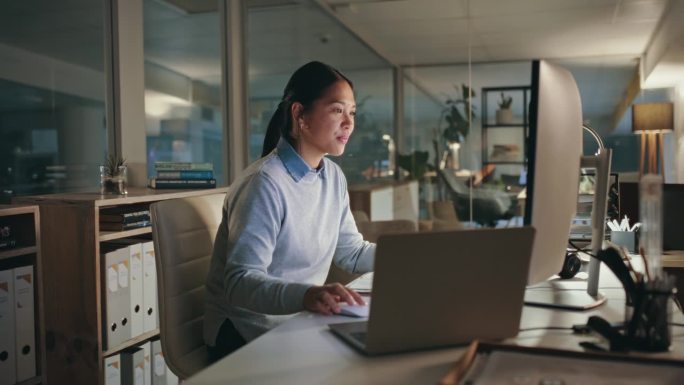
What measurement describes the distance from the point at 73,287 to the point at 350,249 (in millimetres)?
1086

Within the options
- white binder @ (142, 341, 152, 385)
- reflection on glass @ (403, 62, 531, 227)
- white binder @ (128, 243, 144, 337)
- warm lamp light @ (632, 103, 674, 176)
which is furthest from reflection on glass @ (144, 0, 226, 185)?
warm lamp light @ (632, 103, 674, 176)

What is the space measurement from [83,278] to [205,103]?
77.0 inches

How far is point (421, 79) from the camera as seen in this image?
199 inches

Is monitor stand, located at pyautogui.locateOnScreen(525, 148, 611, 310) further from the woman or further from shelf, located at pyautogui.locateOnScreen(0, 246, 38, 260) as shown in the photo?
shelf, located at pyautogui.locateOnScreen(0, 246, 38, 260)

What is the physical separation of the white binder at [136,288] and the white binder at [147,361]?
0.11m

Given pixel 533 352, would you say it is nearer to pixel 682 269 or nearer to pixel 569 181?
pixel 569 181

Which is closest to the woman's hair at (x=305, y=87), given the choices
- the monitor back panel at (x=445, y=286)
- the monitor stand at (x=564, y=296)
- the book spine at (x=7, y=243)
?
the monitor stand at (x=564, y=296)

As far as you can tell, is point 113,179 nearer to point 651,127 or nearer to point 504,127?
point 504,127

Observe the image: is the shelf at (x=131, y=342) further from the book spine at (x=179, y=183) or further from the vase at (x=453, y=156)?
the vase at (x=453, y=156)

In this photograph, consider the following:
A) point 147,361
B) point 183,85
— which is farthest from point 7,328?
point 183,85

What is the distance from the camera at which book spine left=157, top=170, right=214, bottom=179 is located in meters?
3.04

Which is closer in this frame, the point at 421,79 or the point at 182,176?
the point at 182,176

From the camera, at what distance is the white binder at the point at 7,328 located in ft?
6.68

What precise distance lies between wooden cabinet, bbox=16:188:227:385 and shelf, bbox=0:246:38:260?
185 millimetres
